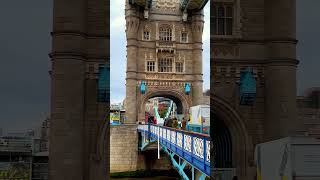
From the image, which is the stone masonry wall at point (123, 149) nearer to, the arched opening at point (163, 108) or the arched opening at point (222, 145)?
the arched opening at point (163, 108)

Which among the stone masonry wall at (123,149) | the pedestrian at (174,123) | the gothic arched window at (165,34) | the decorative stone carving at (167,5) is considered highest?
the decorative stone carving at (167,5)

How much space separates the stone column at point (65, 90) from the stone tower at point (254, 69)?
8.26 feet

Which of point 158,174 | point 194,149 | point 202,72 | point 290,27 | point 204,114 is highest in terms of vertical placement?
point 290,27

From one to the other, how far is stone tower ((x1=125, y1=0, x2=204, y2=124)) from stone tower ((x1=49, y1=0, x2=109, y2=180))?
733 mm

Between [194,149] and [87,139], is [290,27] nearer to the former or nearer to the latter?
[194,149]

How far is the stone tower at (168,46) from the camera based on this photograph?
28.9ft

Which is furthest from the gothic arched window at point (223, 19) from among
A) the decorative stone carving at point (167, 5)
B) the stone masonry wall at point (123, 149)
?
the stone masonry wall at point (123, 149)

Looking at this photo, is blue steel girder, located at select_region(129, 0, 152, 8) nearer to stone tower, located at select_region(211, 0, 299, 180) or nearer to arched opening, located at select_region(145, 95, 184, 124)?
stone tower, located at select_region(211, 0, 299, 180)

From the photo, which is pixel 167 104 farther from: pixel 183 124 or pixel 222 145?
pixel 222 145

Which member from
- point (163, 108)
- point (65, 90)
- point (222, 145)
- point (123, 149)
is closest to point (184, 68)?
point (222, 145)

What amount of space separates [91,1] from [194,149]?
10.7 feet

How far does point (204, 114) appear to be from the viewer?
9078mm

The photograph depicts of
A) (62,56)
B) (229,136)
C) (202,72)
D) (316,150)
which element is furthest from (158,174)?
(316,150)

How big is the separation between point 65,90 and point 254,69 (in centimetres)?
351
